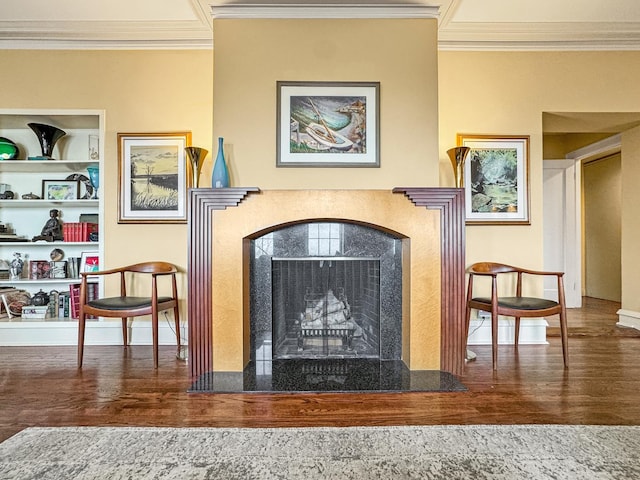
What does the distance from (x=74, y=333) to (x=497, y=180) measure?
397 cm

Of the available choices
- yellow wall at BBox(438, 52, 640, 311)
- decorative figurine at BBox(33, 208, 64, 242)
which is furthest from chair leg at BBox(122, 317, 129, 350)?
yellow wall at BBox(438, 52, 640, 311)

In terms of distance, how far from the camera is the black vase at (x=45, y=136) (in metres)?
3.50

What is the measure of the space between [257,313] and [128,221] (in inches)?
59.8

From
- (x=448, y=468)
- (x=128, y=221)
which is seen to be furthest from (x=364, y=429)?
(x=128, y=221)

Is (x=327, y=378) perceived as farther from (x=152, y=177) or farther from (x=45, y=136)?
(x=45, y=136)

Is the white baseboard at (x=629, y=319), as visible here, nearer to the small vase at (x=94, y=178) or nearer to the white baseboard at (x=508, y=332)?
the white baseboard at (x=508, y=332)

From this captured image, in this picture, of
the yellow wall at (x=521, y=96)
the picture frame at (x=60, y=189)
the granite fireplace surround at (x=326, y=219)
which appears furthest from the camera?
the picture frame at (x=60, y=189)

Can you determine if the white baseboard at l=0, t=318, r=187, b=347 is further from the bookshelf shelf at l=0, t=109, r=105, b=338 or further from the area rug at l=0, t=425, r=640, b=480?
the area rug at l=0, t=425, r=640, b=480

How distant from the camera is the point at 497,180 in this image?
360 cm

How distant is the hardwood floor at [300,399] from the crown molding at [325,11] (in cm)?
251

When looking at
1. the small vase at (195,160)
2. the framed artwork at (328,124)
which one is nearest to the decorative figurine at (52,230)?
the small vase at (195,160)

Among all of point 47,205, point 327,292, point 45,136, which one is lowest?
point 327,292

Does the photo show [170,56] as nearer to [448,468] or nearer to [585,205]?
[448,468]

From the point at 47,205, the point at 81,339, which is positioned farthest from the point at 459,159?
the point at 47,205
